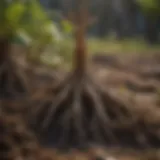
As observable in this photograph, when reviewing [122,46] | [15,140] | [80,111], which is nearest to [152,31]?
[122,46]

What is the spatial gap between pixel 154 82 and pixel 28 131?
2.38 ft

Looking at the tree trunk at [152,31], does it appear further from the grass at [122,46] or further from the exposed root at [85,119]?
the exposed root at [85,119]

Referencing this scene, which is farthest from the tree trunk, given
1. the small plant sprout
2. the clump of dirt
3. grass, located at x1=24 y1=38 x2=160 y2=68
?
the clump of dirt

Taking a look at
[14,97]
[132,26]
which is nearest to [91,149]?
[14,97]

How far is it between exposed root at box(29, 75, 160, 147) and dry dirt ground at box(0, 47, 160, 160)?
0.15 ft

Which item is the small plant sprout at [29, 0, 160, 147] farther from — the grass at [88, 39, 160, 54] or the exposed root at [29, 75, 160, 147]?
the grass at [88, 39, 160, 54]

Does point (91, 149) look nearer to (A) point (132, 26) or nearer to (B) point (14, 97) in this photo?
(B) point (14, 97)

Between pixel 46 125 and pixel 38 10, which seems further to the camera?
pixel 38 10

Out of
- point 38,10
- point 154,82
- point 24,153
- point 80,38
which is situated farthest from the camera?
point 154,82

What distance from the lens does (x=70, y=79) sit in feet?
5.41

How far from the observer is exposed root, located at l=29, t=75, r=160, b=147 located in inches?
59.5

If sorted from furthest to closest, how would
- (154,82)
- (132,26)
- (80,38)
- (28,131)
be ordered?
(132,26) → (154,82) → (80,38) → (28,131)

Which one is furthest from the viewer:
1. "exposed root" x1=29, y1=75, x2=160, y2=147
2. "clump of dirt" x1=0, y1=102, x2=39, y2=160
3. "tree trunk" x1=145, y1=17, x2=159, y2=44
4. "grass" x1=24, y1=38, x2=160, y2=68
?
"grass" x1=24, y1=38, x2=160, y2=68

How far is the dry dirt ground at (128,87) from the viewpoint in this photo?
4.42 feet
